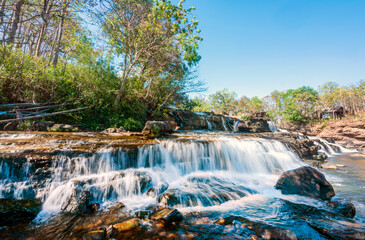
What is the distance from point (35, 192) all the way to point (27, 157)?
3.42ft

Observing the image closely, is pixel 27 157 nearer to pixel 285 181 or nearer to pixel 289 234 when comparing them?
pixel 289 234

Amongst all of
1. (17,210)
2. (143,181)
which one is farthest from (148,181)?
(17,210)

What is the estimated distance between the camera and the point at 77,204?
3.63 meters

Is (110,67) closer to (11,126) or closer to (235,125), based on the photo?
(11,126)

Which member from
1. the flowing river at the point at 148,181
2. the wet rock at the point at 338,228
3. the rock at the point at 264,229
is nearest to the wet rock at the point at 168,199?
the flowing river at the point at 148,181

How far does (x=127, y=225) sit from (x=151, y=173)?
2607 mm

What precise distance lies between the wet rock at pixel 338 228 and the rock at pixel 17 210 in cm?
615

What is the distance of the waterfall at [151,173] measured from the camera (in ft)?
13.5

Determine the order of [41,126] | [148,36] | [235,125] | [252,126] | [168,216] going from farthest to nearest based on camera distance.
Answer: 1. [252,126]
2. [235,125]
3. [148,36]
4. [41,126]
5. [168,216]

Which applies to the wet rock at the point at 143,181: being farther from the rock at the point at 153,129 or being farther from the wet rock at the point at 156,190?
the rock at the point at 153,129

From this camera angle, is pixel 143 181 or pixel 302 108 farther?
pixel 302 108

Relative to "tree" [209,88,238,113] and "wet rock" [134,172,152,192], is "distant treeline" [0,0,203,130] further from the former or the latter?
"tree" [209,88,238,113]

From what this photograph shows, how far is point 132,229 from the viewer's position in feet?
9.80

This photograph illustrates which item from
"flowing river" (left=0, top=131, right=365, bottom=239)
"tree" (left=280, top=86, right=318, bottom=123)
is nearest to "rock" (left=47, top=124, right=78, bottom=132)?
"flowing river" (left=0, top=131, right=365, bottom=239)
